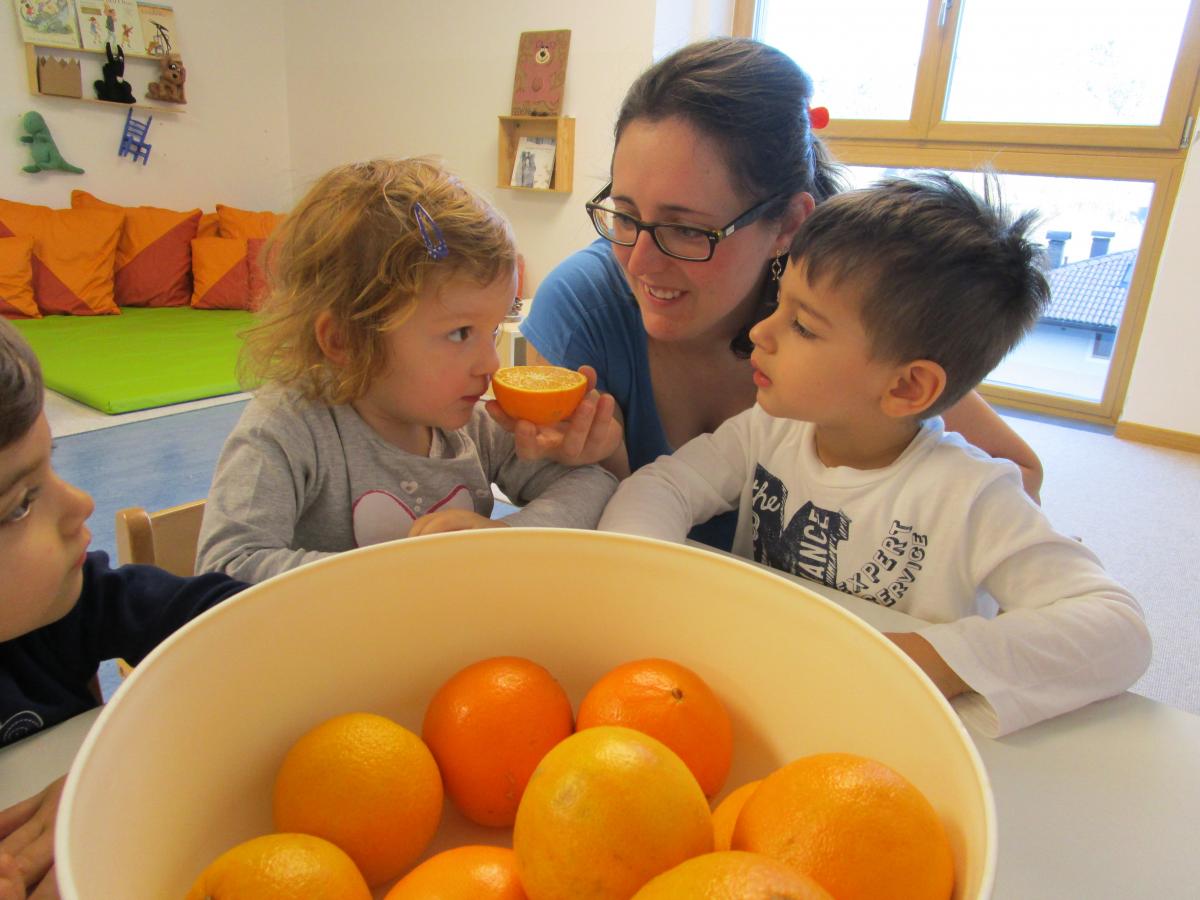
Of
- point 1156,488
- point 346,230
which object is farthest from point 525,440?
point 1156,488

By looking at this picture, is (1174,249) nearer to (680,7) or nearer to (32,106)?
(680,7)

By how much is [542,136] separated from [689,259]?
3739 mm

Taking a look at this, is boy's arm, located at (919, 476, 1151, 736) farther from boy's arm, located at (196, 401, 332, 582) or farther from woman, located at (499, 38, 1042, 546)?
boy's arm, located at (196, 401, 332, 582)

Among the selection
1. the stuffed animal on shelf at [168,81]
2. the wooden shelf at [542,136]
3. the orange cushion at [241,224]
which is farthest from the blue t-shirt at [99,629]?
the stuffed animal on shelf at [168,81]

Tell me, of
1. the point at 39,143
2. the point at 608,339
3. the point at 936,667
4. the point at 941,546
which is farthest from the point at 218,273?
the point at 936,667

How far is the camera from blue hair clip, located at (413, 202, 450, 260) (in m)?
0.90

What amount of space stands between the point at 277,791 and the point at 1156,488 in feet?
12.1

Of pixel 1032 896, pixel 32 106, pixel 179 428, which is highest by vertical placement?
pixel 32 106

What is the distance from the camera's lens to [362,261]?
92cm

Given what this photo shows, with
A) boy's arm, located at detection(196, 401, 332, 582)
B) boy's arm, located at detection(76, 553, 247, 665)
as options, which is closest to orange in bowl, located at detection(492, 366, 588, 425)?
boy's arm, located at detection(196, 401, 332, 582)

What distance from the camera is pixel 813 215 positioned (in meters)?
0.97

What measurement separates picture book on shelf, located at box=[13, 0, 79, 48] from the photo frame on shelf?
2553 millimetres

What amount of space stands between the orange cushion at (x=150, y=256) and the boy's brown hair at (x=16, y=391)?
182 inches

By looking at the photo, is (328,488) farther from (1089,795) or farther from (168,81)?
(168,81)
